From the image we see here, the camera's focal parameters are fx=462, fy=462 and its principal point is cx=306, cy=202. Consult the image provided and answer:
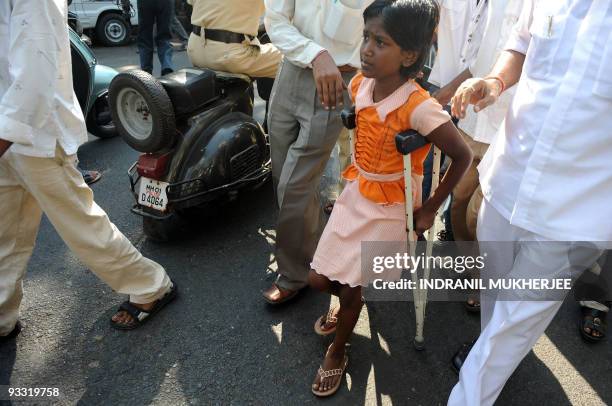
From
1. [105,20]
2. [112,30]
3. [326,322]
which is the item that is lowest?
[112,30]

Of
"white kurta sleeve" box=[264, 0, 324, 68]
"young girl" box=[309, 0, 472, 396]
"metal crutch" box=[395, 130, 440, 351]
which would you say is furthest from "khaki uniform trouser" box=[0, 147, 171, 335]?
"metal crutch" box=[395, 130, 440, 351]

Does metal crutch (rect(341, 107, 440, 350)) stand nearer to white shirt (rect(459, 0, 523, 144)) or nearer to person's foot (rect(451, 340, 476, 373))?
person's foot (rect(451, 340, 476, 373))

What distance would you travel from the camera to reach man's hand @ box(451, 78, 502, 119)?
167 centimetres

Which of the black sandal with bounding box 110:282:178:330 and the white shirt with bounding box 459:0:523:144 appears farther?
the black sandal with bounding box 110:282:178:330

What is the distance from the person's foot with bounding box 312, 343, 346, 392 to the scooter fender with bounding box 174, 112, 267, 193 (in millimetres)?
1402

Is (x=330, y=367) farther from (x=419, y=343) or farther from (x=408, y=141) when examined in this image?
(x=408, y=141)

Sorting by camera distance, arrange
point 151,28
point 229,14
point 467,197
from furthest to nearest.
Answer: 1. point 151,28
2. point 229,14
3. point 467,197

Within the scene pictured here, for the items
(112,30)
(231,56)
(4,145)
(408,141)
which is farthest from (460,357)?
(112,30)

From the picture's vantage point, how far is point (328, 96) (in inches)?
85.6

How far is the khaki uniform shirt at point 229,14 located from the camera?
10.8ft

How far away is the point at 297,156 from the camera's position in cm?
254

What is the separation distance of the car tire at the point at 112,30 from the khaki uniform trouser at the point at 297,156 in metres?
9.22

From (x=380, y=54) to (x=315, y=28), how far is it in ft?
2.41

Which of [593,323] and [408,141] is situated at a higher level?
[408,141]
